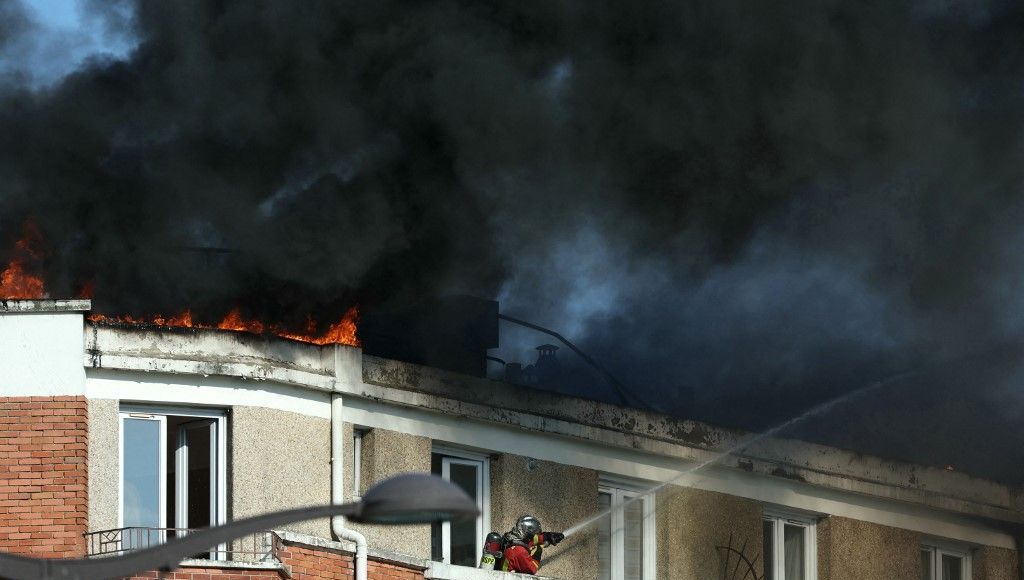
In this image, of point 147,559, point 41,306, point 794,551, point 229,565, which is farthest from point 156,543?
point 794,551

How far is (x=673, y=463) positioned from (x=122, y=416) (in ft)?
23.5

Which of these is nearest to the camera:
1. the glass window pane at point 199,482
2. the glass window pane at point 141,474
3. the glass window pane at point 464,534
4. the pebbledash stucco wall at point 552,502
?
the glass window pane at point 141,474

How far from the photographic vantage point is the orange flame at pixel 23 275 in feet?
80.8

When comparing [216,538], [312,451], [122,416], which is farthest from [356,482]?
[216,538]

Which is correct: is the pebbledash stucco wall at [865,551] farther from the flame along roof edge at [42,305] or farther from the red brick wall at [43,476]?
the flame along roof edge at [42,305]

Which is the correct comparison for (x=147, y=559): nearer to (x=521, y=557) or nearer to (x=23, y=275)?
(x=521, y=557)

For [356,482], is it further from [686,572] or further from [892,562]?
[892,562]

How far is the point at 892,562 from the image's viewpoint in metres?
28.2

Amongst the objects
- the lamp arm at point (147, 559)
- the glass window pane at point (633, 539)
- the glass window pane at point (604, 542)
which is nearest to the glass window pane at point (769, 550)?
the glass window pane at point (633, 539)

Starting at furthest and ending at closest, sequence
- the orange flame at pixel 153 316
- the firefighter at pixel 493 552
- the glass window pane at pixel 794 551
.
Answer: the glass window pane at pixel 794 551, the orange flame at pixel 153 316, the firefighter at pixel 493 552

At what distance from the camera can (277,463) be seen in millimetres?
21703

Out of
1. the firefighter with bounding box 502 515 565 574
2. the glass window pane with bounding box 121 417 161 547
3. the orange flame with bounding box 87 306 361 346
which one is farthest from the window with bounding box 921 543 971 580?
the glass window pane with bounding box 121 417 161 547

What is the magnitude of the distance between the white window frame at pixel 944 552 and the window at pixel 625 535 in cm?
510

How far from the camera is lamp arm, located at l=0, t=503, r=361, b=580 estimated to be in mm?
11742
